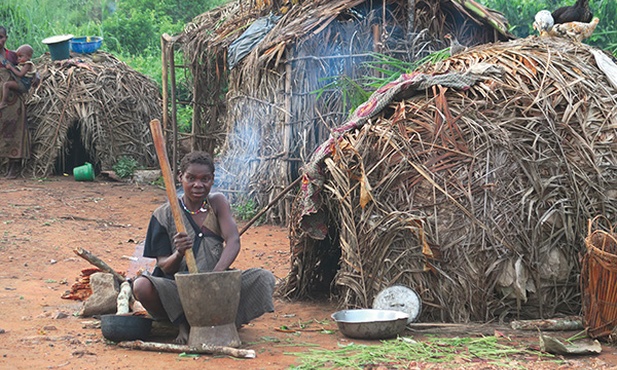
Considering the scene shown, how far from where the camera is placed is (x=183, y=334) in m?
4.47

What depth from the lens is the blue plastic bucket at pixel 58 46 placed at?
46.1 ft

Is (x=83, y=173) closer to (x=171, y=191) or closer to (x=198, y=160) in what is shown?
(x=198, y=160)

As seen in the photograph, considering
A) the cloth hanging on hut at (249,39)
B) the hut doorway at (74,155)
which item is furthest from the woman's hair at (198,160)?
the hut doorway at (74,155)

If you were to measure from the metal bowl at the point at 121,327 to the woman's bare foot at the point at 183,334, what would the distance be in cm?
21

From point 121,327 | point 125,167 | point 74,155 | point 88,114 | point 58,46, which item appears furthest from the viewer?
point 74,155

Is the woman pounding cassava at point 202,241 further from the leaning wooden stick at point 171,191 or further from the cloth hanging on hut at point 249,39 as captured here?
the cloth hanging on hut at point 249,39

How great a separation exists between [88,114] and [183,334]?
9.69m

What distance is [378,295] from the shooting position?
4.94 meters

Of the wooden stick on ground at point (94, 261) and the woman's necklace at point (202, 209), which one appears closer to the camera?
the woman's necklace at point (202, 209)

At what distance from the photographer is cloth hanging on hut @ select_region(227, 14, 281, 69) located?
10273 mm

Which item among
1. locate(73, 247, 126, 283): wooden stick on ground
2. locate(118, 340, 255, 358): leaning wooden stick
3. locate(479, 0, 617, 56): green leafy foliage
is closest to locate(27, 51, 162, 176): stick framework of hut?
locate(479, 0, 617, 56): green leafy foliage

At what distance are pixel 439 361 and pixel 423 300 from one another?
910 mm

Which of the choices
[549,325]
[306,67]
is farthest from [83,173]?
[549,325]

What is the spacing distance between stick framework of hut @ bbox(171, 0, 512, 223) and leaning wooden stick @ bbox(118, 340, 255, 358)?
4778 mm
